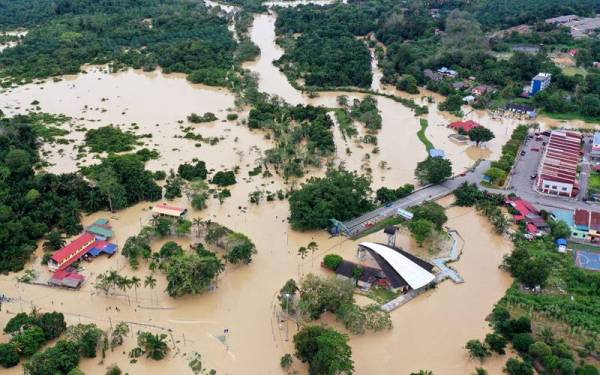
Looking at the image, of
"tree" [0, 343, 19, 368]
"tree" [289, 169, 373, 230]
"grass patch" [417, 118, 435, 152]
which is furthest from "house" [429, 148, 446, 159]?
"tree" [0, 343, 19, 368]

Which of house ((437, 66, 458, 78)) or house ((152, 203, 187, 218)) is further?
house ((437, 66, 458, 78))

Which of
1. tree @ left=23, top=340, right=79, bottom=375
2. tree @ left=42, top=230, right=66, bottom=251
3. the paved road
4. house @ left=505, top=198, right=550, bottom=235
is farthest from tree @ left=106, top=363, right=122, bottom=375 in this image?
house @ left=505, top=198, right=550, bottom=235

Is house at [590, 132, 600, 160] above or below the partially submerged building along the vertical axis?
above

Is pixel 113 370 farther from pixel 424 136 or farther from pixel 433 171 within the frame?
pixel 424 136

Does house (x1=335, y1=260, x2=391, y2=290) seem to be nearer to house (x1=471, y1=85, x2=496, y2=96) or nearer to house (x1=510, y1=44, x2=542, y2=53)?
house (x1=471, y1=85, x2=496, y2=96)

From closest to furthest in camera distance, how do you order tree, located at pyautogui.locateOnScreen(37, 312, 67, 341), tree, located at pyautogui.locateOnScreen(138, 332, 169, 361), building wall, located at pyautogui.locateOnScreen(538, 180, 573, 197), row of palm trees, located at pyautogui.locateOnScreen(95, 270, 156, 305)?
1. tree, located at pyautogui.locateOnScreen(138, 332, 169, 361)
2. tree, located at pyautogui.locateOnScreen(37, 312, 67, 341)
3. row of palm trees, located at pyautogui.locateOnScreen(95, 270, 156, 305)
4. building wall, located at pyautogui.locateOnScreen(538, 180, 573, 197)

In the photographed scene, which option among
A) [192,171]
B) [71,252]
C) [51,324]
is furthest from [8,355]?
[192,171]

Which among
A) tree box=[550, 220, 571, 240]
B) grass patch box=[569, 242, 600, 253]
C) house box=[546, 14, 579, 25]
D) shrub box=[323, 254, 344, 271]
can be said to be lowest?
grass patch box=[569, 242, 600, 253]

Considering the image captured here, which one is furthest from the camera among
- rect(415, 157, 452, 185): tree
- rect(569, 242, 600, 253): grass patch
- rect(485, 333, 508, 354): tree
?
rect(415, 157, 452, 185): tree
